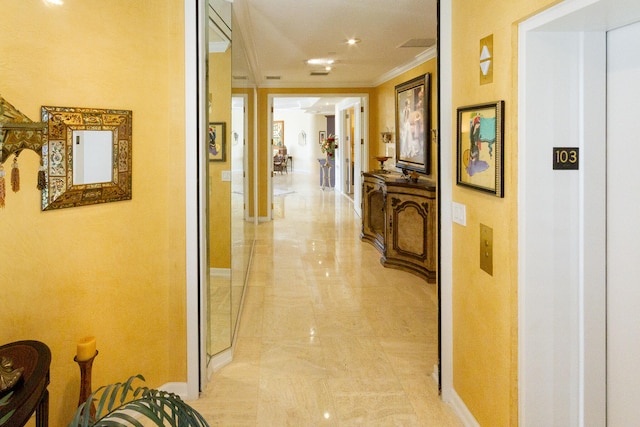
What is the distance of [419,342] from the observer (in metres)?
3.56

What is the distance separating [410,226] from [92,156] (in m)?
3.85

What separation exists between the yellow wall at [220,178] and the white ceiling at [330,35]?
446 millimetres

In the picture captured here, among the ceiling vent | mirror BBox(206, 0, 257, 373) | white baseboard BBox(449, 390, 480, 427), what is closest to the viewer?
white baseboard BBox(449, 390, 480, 427)

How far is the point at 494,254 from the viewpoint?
6.91 feet

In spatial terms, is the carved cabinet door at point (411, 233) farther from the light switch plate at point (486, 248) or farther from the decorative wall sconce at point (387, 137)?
the light switch plate at point (486, 248)

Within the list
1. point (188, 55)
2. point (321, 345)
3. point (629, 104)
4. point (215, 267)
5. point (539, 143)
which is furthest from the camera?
point (321, 345)

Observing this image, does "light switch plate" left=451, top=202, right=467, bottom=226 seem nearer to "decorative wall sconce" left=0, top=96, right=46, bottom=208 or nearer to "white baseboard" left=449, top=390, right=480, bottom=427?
"white baseboard" left=449, top=390, right=480, bottom=427

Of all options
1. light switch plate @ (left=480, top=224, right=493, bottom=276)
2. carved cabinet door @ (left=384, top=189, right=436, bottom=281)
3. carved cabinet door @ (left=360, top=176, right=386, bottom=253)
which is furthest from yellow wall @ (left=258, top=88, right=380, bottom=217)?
light switch plate @ (left=480, top=224, right=493, bottom=276)

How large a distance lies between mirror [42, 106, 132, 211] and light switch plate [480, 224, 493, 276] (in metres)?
1.79

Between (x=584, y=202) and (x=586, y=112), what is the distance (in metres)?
0.35

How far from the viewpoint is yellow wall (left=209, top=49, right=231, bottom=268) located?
294 centimetres

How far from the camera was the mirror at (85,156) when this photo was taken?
2.04 meters

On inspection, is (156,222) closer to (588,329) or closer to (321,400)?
(321,400)

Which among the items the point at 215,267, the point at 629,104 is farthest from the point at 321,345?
the point at 629,104
